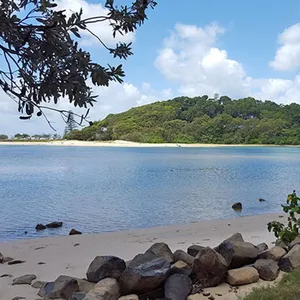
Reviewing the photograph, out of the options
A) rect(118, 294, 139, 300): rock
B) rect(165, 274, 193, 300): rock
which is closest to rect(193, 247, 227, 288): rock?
rect(165, 274, 193, 300): rock

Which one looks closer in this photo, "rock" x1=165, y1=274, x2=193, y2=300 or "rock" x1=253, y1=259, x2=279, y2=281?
"rock" x1=165, y1=274, x2=193, y2=300

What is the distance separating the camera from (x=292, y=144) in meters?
117

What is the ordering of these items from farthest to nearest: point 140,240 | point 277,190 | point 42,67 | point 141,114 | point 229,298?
point 141,114, point 277,190, point 140,240, point 229,298, point 42,67

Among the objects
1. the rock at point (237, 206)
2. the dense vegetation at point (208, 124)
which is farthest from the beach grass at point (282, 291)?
the dense vegetation at point (208, 124)

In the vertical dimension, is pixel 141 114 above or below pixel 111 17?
above

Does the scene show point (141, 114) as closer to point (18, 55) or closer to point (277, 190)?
point (277, 190)

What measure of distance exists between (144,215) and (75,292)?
1111 centimetres

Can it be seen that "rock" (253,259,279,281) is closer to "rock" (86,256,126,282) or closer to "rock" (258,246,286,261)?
"rock" (258,246,286,261)

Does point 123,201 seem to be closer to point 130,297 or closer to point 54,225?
point 54,225

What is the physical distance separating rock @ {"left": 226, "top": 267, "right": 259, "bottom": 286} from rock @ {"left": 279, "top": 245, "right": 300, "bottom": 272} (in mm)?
432

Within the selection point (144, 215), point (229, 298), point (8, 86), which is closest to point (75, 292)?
point (229, 298)

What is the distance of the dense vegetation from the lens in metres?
117

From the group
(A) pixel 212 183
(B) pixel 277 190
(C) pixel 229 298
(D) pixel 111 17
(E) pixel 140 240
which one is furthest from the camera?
(A) pixel 212 183

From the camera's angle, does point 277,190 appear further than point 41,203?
Yes
